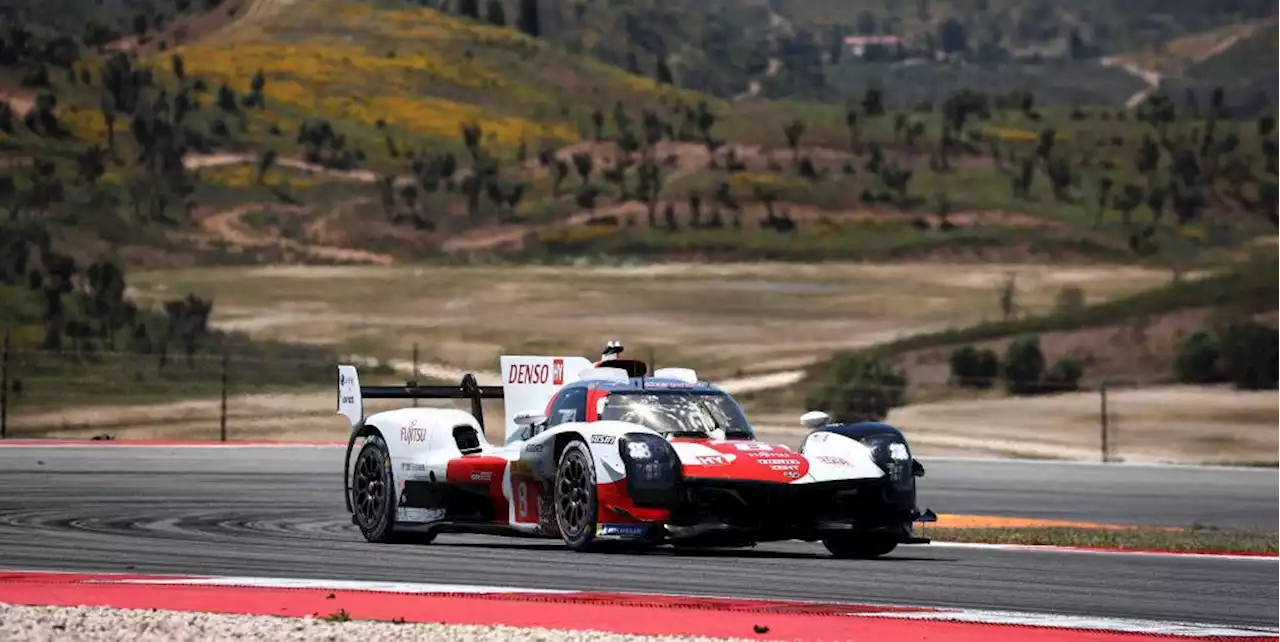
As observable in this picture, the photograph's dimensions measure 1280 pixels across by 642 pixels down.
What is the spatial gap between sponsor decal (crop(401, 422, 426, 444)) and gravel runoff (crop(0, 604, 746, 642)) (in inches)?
262

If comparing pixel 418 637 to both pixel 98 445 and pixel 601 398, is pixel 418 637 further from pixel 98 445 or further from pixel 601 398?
pixel 98 445

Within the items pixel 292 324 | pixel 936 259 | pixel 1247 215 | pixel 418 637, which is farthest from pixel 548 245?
pixel 418 637

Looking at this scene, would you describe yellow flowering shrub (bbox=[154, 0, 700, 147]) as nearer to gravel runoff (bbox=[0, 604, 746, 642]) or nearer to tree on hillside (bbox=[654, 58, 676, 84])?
tree on hillside (bbox=[654, 58, 676, 84])

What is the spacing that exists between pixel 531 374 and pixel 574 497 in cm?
249

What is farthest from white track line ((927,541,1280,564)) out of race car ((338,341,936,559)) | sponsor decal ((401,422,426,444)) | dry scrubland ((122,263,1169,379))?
dry scrubland ((122,263,1169,379))

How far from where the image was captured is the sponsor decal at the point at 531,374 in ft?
63.8

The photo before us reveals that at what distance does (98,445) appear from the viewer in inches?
1401

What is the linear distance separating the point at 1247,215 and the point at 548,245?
33108 mm

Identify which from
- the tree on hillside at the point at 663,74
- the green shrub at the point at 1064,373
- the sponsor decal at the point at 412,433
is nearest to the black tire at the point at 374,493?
the sponsor decal at the point at 412,433

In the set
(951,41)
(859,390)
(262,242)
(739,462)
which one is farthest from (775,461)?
(951,41)

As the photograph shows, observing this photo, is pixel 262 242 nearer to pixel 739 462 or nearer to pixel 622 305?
pixel 622 305

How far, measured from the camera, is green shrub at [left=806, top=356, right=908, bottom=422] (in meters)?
53.3

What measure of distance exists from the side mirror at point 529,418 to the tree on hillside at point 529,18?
5494 inches

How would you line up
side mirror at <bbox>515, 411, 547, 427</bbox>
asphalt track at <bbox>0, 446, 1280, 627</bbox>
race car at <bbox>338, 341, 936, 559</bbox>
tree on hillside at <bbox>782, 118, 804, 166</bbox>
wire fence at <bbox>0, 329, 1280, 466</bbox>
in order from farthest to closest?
tree on hillside at <bbox>782, 118, 804, 166</bbox> → wire fence at <bbox>0, 329, 1280, 466</bbox> → side mirror at <bbox>515, 411, 547, 427</bbox> → race car at <bbox>338, 341, 936, 559</bbox> → asphalt track at <bbox>0, 446, 1280, 627</bbox>
